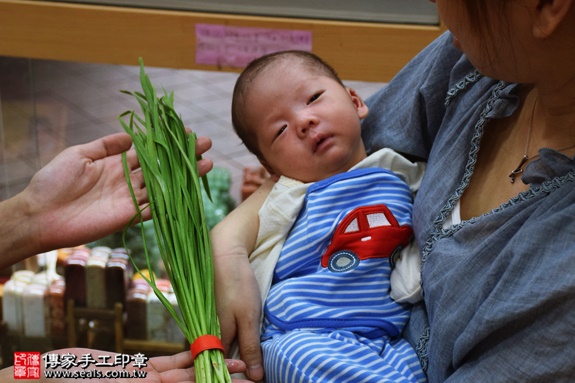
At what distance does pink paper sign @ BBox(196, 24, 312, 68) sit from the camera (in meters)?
2.00

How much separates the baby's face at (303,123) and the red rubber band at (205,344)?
0.42 metres

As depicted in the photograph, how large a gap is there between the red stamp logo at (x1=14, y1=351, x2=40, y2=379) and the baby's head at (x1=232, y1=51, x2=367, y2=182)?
614 millimetres

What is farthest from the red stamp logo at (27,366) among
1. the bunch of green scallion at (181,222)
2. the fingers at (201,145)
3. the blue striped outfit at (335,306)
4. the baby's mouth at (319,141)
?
the baby's mouth at (319,141)

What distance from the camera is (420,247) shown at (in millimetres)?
1370

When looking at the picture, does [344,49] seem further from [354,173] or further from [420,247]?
[420,247]

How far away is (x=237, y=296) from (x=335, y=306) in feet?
0.60

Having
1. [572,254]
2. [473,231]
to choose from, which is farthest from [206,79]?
[572,254]

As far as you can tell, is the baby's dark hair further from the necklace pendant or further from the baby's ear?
the necklace pendant

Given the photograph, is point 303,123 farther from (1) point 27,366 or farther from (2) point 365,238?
(1) point 27,366

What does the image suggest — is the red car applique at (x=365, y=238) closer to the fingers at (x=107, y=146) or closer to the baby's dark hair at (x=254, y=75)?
the baby's dark hair at (x=254, y=75)

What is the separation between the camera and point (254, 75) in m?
1.64

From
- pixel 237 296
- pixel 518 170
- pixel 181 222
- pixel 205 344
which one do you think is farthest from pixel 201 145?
pixel 518 170

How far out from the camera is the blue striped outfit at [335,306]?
4.19ft

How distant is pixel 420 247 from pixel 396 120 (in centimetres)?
33
